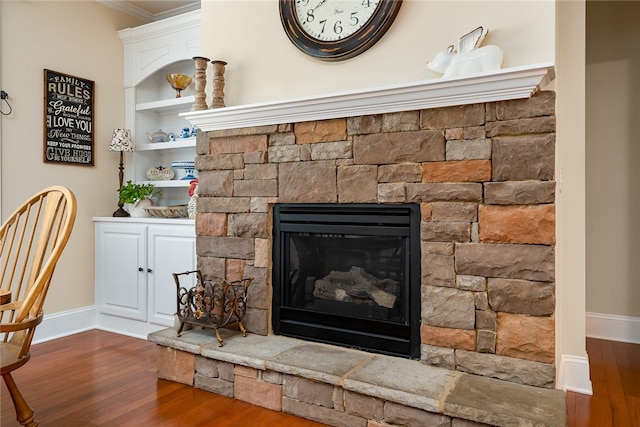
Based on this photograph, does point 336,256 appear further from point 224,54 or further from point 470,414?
point 224,54

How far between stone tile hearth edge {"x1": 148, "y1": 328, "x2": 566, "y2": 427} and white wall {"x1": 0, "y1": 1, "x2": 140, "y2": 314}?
145cm

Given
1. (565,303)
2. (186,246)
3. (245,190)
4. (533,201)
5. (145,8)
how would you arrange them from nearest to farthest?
(533,201)
(565,303)
(245,190)
(186,246)
(145,8)

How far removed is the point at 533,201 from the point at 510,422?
0.84 meters

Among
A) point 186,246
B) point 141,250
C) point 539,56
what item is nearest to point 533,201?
point 539,56

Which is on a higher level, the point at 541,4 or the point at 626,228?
the point at 541,4

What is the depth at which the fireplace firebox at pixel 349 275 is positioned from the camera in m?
2.12

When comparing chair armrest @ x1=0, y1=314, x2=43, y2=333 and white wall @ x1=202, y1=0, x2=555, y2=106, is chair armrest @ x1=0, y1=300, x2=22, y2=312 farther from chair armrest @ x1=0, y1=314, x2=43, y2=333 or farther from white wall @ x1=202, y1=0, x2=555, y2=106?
white wall @ x1=202, y1=0, x2=555, y2=106

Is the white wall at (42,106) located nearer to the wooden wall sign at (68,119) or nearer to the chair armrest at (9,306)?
the wooden wall sign at (68,119)

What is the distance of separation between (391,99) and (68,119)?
2.64m

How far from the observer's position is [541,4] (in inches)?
71.6

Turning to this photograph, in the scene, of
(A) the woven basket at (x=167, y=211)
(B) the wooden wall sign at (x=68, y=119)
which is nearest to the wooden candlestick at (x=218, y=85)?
(A) the woven basket at (x=167, y=211)

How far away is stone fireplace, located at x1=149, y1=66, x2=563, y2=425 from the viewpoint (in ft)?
5.90

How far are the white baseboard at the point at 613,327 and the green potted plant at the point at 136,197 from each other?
3425 millimetres

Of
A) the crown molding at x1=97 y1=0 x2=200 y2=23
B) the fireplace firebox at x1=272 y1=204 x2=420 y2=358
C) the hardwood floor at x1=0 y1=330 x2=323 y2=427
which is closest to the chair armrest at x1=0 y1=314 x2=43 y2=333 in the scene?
the hardwood floor at x1=0 y1=330 x2=323 y2=427
